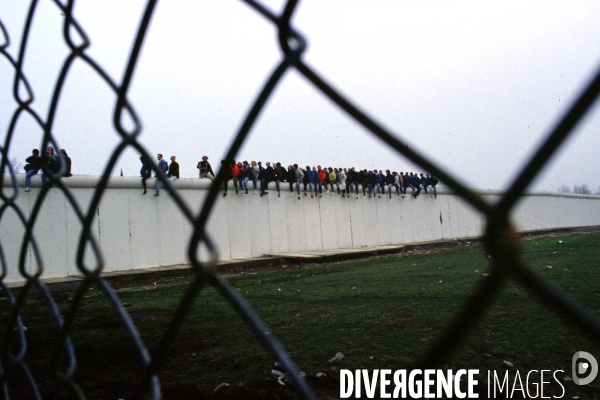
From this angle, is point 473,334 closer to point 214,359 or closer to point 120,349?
point 214,359

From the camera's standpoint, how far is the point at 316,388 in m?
2.50

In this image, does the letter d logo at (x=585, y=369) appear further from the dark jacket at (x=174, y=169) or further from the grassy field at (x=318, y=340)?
the dark jacket at (x=174, y=169)

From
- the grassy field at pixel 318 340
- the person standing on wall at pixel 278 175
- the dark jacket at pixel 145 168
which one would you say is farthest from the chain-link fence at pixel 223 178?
the person standing on wall at pixel 278 175

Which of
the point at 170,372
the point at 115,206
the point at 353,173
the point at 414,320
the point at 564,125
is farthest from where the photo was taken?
the point at 353,173

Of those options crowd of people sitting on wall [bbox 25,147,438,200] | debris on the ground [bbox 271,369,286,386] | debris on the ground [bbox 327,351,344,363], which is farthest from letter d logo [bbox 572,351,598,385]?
crowd of people sitting on wall [bbox 25,147,438,200]

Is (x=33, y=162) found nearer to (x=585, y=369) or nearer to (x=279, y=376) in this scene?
(x=279, y=376)

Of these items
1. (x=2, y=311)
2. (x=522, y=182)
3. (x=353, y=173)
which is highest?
(x=353, y=173)

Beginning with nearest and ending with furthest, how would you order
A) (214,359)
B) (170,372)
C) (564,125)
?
(564,125) < (170,372) < (214,359)

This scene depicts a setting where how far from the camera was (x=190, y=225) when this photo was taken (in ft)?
35.1

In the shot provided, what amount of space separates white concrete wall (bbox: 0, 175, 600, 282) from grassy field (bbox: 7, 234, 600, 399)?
9.30ft

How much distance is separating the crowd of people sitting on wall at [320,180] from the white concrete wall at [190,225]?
285 millimetres

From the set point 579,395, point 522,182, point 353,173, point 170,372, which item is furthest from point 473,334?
point 353,173

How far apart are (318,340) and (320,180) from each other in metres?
15.7

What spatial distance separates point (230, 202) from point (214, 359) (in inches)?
509
